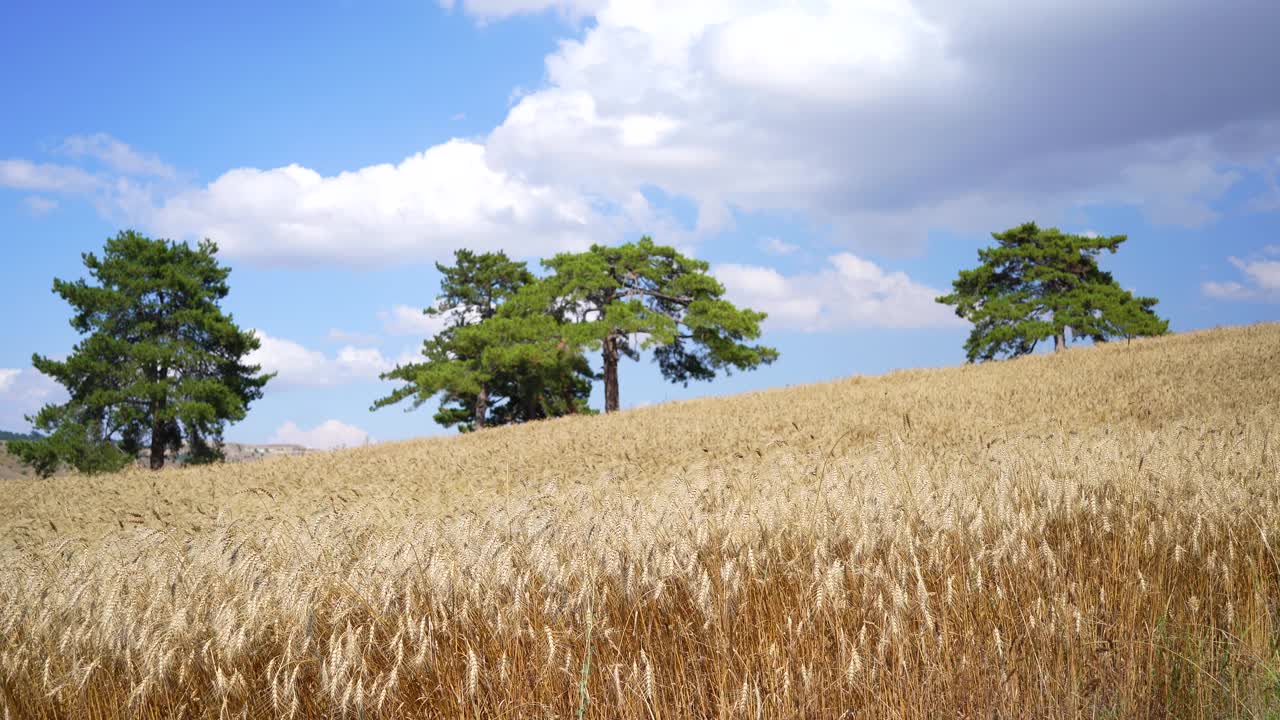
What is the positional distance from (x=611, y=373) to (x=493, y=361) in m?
4.30

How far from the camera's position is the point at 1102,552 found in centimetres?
445

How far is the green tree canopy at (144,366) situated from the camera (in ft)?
79.0

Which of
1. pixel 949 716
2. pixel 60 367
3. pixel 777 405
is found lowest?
pixel 949 716

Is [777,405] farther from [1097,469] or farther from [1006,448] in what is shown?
[1097,469]

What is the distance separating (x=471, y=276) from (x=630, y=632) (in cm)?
3134

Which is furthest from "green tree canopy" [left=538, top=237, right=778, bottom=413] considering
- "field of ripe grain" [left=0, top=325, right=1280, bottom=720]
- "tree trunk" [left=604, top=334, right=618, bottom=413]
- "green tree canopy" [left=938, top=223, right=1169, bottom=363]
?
"field of ripe grain" [left=0, top=325, right=1280, bottom=720]

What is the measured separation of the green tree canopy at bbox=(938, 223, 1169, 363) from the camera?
100ft

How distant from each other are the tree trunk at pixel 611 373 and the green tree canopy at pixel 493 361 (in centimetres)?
95

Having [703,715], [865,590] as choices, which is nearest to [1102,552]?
[865,590]

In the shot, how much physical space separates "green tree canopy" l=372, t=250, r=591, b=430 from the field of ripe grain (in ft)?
70.2

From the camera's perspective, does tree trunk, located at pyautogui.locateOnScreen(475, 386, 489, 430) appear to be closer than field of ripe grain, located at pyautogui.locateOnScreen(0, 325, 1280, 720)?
No

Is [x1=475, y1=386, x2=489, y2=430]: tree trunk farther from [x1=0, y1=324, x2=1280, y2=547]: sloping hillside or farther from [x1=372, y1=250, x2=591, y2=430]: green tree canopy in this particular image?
[x1=0, y1=324, x2=1280, y2=547]: sloping hillside

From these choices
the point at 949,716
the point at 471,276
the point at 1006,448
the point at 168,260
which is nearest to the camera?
the point at 949,716

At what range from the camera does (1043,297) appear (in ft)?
103
